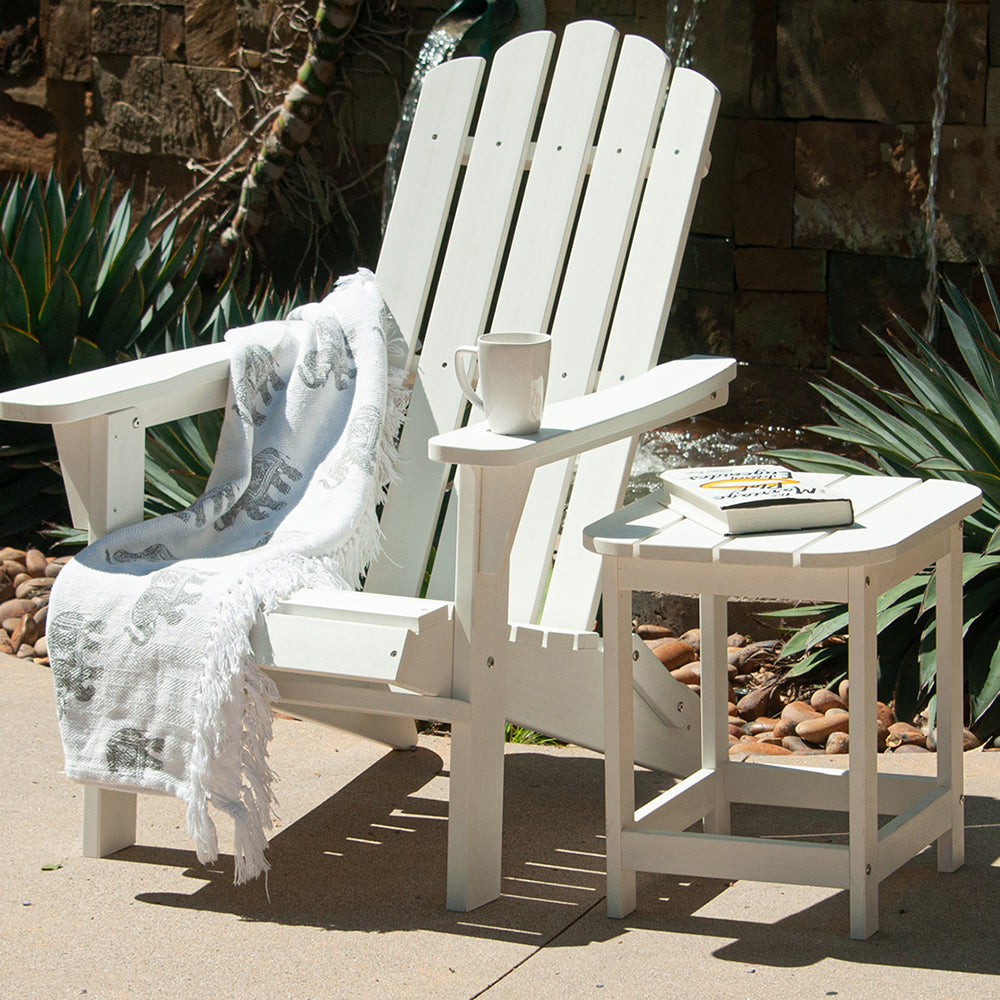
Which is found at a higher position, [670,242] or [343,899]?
[670,242]

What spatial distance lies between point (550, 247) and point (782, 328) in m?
2.90

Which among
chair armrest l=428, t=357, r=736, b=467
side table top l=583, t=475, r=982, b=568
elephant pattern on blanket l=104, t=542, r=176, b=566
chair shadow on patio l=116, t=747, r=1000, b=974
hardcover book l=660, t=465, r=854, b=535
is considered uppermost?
chair armrest l=428, t=357, r=736, b=467

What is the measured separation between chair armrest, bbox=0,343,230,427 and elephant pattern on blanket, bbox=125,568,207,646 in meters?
0.28

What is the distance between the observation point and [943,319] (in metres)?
5.28

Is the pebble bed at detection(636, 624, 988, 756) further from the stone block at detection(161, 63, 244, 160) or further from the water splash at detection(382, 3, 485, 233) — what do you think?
the stone block at detection(161, 63, 244, 160)

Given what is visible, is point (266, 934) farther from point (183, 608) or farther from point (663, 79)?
point (663, 79)

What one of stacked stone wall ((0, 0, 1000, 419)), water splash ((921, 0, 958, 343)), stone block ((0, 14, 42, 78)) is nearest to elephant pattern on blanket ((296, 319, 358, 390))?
water splash ((921, 0, 958, 343))

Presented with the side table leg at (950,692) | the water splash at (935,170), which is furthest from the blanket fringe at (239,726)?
the water splash at (935,170)

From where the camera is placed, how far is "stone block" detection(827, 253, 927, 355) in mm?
5328

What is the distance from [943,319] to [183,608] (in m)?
3.78

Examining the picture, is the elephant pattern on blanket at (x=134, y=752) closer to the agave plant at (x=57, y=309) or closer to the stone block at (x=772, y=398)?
the agave plant at (x=57, y=309)

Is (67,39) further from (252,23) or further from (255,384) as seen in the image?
(255,384)

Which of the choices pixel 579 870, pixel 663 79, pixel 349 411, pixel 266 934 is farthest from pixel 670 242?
pixel 266 934

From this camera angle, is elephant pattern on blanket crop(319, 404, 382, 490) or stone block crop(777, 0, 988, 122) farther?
stone block crop(777, 0, 988, 122)
